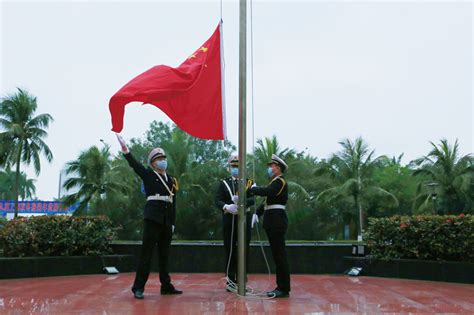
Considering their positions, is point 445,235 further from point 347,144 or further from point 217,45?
point 347,144

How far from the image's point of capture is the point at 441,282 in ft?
24.4

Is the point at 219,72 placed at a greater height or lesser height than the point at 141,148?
lesser

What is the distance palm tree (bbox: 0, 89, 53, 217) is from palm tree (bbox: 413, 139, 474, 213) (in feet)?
72.0

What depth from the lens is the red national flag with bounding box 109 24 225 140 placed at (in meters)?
5.73

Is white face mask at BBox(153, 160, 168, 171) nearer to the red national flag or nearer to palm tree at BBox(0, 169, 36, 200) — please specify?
the red national flag

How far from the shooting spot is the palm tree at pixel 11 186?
207 ft

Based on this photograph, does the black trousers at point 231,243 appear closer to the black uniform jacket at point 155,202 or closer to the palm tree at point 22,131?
the black uniform jacket at point 155,202

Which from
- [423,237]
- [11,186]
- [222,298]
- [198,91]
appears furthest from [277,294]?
[11,186]

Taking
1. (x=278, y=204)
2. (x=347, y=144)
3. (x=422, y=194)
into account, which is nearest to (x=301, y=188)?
(x=347, y=144)

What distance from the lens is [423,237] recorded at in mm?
7859

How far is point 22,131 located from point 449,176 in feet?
79.1

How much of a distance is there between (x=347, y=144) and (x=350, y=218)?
190 inches

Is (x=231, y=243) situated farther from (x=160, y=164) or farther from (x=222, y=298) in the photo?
(x=160, y=164)

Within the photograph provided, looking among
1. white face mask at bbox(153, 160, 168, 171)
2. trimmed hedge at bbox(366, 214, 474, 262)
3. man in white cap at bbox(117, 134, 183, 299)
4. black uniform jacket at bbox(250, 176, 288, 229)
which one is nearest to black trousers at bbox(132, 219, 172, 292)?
man in white cap at bbox(117, 134, 183, 299)
